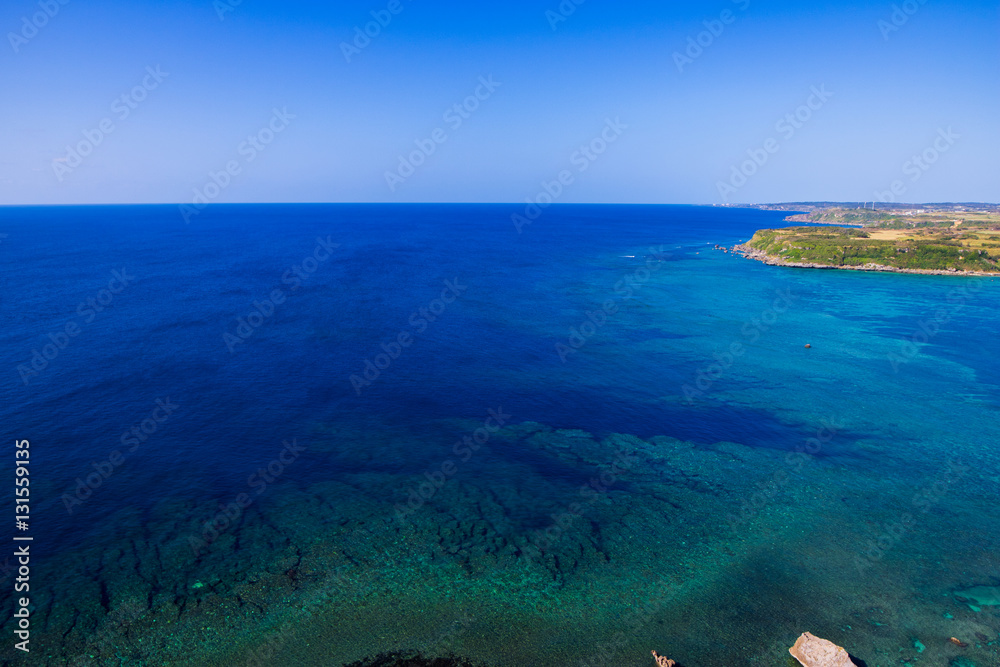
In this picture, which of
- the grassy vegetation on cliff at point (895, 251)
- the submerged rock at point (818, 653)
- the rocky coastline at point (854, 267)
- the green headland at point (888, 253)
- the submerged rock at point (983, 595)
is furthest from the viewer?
the grassy vegetation on cliff at point (895, 251)

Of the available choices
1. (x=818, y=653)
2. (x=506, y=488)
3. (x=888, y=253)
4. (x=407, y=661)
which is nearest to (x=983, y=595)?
(x=818, y=653)

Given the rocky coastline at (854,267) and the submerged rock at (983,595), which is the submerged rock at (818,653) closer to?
the submerged rock at (983,595)

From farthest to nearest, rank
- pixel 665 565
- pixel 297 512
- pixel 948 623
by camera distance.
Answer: pixel 297 512 → pixel 665 565 → pixel 948 623

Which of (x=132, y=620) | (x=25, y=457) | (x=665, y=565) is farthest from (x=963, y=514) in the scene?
(x=25, y=457)

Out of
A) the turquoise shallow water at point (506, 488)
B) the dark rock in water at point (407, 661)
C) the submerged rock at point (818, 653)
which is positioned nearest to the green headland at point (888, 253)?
the turquoise shallow water at point (506, 488)

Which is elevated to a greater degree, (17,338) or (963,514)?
(17,338)

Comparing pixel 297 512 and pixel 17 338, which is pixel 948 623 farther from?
pixel 17 338

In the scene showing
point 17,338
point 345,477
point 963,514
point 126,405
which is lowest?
point 963,514

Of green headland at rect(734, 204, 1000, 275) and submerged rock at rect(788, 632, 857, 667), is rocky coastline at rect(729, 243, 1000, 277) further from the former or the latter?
submerged rock at rect(788, 632, 857, 667)
